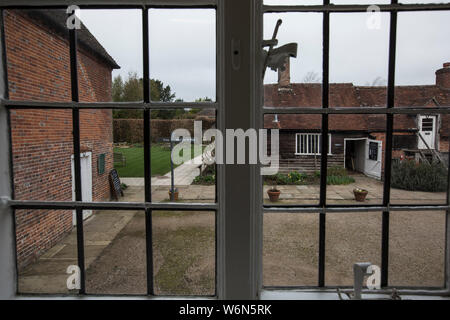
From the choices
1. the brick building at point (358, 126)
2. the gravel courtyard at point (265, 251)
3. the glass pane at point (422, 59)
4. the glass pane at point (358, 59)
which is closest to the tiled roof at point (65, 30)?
the gravel courtyard at point (265, 251)

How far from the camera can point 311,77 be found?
89 centimetres

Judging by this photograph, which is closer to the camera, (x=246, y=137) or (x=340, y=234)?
(x=246, y=137)

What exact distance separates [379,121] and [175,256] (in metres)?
1.63

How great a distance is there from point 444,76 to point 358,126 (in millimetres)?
377

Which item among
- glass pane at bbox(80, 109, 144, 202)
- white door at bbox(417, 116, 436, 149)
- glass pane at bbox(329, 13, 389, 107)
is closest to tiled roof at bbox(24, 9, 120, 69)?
glass pane at bbox(80, 109, 144, 202)

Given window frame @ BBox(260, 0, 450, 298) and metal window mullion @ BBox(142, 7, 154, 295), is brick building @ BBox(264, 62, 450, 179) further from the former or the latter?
metal window mullion @ BBox(142, 7, 154, 295)

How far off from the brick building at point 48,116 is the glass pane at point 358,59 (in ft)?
3.06

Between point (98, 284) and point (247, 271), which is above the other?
point (247, 271)

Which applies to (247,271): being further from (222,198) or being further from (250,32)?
(250,32)

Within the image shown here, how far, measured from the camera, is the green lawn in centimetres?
86

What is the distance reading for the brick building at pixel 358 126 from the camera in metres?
0.88

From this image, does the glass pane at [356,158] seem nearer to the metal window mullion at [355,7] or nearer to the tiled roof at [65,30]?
the metal window mullion at [355,7]

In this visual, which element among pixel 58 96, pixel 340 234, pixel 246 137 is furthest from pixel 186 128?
pixel 340 234

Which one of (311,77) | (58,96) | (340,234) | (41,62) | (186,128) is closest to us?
(311,77)
